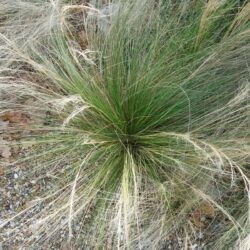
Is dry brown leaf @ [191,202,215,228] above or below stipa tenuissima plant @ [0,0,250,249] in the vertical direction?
below

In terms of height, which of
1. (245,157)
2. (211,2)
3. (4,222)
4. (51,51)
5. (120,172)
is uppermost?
(211,2)

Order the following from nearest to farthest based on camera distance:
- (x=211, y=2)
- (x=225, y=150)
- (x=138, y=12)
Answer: (x=225, y=150)
(x=211, y=2)
(x=138, y=12)

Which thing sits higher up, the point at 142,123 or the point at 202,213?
the point at 142,123

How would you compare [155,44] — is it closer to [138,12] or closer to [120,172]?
[138,12]

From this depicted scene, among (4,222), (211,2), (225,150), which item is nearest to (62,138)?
(4,222)

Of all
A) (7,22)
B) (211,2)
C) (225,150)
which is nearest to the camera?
(225,150)

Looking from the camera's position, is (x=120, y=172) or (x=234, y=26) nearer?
(x=120, y=172)

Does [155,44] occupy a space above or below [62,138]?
A: above

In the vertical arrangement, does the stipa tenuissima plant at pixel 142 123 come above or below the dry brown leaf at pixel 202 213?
above
